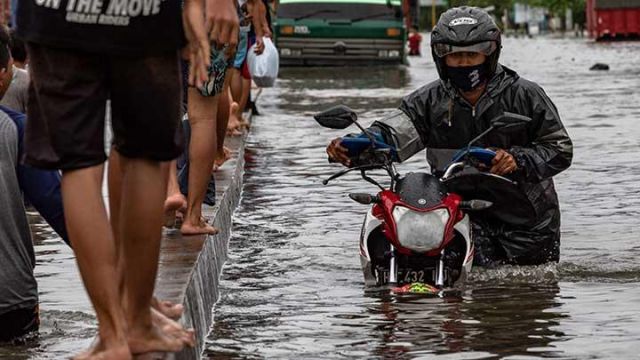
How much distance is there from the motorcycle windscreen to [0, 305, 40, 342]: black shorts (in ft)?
8.54

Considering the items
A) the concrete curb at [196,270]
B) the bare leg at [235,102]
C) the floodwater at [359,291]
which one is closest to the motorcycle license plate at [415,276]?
the floodwater at [359,291]

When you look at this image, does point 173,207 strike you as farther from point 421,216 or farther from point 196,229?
point 421,216

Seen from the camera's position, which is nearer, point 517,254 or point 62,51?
point 62,51

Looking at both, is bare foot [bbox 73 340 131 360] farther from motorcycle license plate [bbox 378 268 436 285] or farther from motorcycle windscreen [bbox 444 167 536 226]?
motorcycle windscreen [bbox 444 167 536 226]

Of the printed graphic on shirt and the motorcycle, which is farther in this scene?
the motorcycle

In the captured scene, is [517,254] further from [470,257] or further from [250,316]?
[250,316]

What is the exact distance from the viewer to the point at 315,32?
36.4 m

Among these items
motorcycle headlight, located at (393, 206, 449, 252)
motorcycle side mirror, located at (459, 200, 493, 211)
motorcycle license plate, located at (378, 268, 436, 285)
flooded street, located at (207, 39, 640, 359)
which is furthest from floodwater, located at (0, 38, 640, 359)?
motorcycle side mirror, located at (459, 200, 493, 211)

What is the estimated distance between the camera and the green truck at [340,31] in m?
36.4

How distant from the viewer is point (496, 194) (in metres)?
9.27

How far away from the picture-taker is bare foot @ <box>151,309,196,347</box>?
601 centimetres

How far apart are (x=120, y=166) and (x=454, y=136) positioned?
3.93 meters

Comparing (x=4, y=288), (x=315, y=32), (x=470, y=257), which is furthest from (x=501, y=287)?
(x=315, y=32)

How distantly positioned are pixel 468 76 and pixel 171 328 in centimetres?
357
